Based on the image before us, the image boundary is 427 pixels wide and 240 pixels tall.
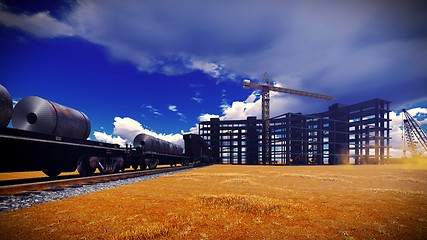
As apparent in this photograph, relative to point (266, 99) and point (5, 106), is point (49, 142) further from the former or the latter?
point (266, 99)

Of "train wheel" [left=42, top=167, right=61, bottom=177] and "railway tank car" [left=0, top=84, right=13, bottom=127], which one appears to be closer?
"railway tank car" [left=0, top=84, right=13, bottom=127]

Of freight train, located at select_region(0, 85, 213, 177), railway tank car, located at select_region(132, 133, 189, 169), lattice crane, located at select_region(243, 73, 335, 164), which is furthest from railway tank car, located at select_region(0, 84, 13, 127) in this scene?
lattice crane, located at select_region(243, 73, 335, 164)

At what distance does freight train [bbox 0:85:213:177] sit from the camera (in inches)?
375

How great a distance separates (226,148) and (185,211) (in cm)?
8667

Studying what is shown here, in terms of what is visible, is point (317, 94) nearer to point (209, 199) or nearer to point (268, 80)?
point (268, 80)

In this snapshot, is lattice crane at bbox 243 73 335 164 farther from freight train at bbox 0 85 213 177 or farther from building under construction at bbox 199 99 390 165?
freight train at bbox 0 85 213 177

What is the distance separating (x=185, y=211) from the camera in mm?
5875

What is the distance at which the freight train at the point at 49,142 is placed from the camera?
9523 mm

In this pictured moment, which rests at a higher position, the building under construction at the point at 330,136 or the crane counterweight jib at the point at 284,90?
the crane counterweight jib at the point at 284,90

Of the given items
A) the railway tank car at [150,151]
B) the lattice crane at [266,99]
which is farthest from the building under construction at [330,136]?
the railway tank car at [150,151]

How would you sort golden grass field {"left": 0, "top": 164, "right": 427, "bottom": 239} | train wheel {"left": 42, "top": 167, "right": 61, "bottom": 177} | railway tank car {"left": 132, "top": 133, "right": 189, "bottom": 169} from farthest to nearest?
railway tank car {"left": 132, "top": 133, "right": 189, "bottom": 169} < train wheel {"left": 42, "top": 167, "right": 61, "bottom": 177} < golden grass field {"left": 0, "top": 164, "right": 427, "bottom": 239}

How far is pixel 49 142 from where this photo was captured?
10883mm

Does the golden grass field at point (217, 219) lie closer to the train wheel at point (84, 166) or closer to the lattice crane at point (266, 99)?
the train wheel at point (84, 166)

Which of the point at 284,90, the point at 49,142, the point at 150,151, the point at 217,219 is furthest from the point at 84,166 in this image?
the point at 284,90
